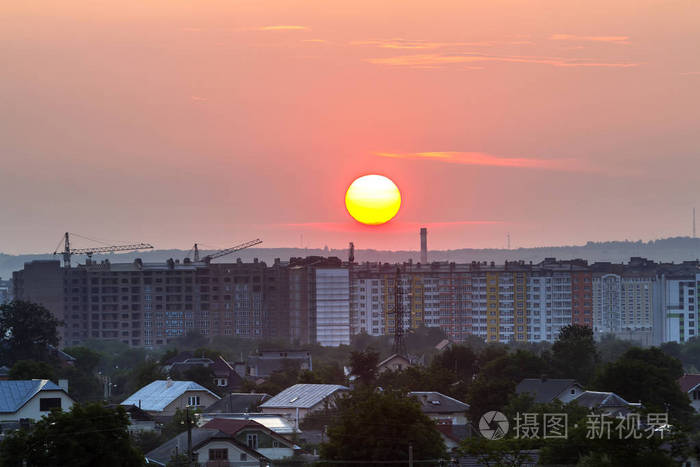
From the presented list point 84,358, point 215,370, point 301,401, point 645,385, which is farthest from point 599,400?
point 84,358

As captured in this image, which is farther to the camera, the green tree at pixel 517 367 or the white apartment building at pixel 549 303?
the white apartment building at pixel 549 303

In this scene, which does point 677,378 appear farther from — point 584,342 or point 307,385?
point 307,385

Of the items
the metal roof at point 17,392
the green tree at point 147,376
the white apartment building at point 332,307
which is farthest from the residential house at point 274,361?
the white apartment building at point 332,307

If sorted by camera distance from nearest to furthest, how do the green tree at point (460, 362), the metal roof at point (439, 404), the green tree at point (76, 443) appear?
the green tree at point (76, 443), the metal roof at point (439, 404), the green tree at point (460, 362)

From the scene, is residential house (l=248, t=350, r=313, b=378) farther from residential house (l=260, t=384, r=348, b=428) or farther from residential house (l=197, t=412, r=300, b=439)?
residential house (l=197, t=412, r=300, b=439)

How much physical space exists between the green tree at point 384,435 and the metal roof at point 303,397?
12.5 m

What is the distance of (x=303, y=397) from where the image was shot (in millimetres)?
38219

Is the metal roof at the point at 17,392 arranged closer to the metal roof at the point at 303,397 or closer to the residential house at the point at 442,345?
the metal roof at the point at 303,397

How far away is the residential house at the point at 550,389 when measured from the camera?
36.9m

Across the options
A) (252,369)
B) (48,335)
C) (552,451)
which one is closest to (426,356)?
(252,369)

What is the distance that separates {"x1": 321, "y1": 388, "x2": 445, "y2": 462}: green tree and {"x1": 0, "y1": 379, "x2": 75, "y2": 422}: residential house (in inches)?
388

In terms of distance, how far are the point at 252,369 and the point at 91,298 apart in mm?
48386

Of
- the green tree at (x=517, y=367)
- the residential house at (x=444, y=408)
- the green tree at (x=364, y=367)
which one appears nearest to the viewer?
the residential house at (x=444, y=408)

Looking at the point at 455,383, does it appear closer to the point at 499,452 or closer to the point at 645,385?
the point at 645,385
